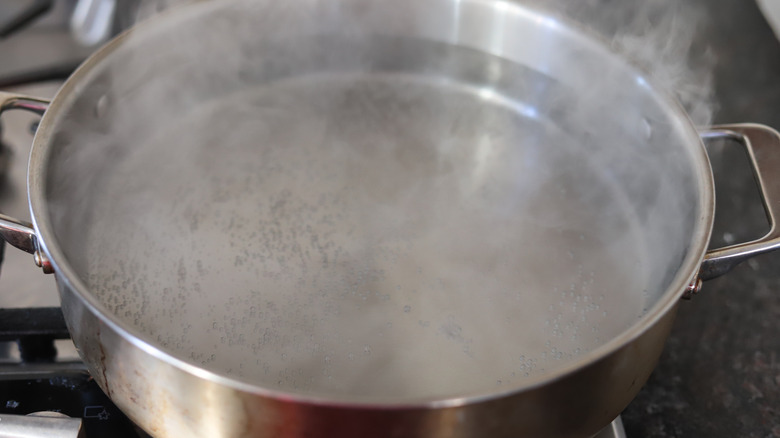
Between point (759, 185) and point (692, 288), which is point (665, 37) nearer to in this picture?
point (759, 185)

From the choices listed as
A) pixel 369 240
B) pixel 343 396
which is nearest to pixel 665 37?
pixel 369 240

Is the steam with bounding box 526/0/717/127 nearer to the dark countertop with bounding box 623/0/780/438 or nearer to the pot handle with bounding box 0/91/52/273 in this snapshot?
the dark countertop with bounding box 623/0/780/438

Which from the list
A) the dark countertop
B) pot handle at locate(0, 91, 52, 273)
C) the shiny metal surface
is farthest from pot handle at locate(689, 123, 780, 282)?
pot handle at locate(0, 91, 52, 273)

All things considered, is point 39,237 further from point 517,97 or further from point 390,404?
point 517,97

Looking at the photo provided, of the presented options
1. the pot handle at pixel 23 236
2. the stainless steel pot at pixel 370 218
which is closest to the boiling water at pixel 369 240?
the stainless steel pot at pixel 370 218

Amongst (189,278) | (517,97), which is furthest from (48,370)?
(517,97)

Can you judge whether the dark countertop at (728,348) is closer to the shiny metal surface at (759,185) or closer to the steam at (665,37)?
the steam at (665,37)
